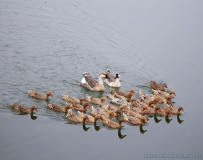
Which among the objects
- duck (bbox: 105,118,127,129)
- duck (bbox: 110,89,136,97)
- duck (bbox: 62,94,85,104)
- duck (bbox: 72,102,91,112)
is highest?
duck (bbox: 110,89,136,97)

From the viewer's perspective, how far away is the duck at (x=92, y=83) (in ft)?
60.8

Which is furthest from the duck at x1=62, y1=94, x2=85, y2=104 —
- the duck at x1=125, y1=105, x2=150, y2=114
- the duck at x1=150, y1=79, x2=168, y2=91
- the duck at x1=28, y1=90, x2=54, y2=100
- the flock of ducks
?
the duck at x1=150, y1=79, x2=168, y2=91

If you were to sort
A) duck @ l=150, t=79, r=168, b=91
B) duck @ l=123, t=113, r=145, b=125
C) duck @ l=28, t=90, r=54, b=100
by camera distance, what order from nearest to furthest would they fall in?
duck @ l=123, t=113, r=145, b=125, duck @ l=28, t=90, r=54, b=100, duck @ l=150, t=79, r=168, b=91

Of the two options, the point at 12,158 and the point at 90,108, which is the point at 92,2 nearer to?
the point at 90,108

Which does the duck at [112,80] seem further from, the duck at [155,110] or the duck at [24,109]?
the duck at [24,109]

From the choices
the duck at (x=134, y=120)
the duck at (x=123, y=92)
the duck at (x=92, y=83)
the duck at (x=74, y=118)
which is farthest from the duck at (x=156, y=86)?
the duck at (x=74, y=118)

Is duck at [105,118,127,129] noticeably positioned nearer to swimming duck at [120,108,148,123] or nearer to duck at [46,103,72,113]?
swimming duck at [120,108,148,123]

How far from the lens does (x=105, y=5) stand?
25406mm

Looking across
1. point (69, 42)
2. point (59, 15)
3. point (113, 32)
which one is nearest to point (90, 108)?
point (69, 42)

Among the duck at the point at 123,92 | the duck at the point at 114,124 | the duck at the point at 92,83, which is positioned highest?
the duck at the point at 92,83

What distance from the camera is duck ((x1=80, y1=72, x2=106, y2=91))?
1855 cm

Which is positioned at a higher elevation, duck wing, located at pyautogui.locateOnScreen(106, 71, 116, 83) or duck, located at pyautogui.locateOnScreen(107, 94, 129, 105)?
duck wing, located at pyautogui.locateOnScreen(106, 71, 116, 83)

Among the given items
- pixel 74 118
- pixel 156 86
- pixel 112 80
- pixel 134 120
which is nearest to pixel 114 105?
pixel 134 120

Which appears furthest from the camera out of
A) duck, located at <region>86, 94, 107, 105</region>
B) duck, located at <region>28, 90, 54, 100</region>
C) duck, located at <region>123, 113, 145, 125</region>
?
duck, located at <region>86, 94, 107, 105</region>
